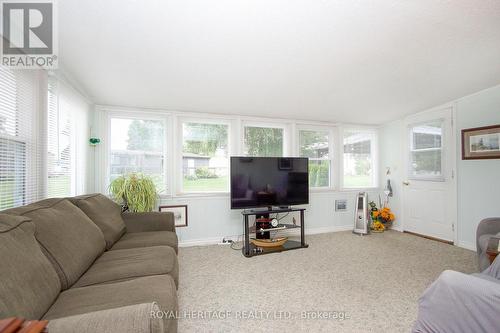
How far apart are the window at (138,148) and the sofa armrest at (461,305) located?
10.5ft

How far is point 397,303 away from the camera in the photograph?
1845mm

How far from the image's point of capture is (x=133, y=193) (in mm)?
2752

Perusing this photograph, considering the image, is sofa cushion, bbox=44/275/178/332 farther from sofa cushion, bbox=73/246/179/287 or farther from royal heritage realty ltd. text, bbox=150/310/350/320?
royal heritage realty ltd. text, bbox=150/310/350/320

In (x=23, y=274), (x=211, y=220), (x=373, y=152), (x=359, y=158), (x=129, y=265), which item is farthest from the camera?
(x=373, y=152)

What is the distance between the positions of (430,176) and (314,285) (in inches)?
120

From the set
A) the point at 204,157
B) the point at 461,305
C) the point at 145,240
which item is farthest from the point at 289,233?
the point at 461,305

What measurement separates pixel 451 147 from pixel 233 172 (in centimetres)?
345

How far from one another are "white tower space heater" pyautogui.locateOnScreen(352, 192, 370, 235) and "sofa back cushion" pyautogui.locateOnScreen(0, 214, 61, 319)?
4.13 metres

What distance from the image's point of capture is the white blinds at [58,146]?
204 cm

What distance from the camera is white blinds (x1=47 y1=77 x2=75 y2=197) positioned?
80.1 inches

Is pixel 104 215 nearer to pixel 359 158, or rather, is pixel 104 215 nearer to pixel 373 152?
pixel 359 158

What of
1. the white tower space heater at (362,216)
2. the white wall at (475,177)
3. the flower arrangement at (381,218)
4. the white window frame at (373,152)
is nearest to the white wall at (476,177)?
the white wall at (475,177)

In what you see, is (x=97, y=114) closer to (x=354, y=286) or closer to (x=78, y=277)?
(x=78, y=277)

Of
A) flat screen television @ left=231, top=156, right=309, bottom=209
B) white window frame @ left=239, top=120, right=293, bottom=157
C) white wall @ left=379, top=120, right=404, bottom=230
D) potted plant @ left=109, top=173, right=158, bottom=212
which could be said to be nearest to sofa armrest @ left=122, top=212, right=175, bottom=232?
potted plant @ left=109, top=173, right=158, bottom=212
